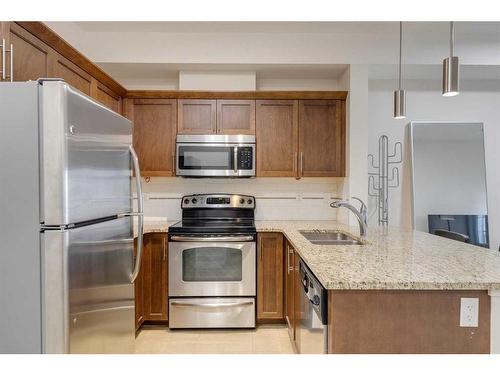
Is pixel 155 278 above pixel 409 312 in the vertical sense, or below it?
below

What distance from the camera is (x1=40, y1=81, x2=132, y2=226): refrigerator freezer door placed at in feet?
4.21

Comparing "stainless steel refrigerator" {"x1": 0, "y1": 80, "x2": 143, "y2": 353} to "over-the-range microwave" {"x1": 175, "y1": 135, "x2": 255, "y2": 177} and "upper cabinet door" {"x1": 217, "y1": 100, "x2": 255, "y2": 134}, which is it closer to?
"over-the-range microwave" {"x1": 175, "y1": 135, "x2": 255, "y2": 177}

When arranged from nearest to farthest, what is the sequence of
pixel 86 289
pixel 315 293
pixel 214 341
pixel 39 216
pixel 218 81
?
pixel 39 216
pixel 86 289
pixel 315 293
pixel 214 341
pixel 218 81

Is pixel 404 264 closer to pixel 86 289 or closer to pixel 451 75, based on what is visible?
pixel 451 75

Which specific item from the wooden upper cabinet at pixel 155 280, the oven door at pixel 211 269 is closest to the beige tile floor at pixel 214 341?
the wooden upper cabinet at pixel 155 280

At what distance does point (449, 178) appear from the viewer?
3.51 meters

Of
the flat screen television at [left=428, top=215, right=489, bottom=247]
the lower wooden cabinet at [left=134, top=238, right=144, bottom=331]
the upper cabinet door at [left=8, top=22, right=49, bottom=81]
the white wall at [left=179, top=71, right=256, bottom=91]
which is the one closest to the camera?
the upper cabinet door at [left=8, top=22, right=49, bottom=81]

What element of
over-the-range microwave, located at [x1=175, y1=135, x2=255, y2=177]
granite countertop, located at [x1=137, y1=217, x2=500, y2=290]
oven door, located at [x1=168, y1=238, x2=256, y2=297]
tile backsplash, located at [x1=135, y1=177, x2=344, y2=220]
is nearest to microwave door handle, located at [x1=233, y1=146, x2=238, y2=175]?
over-the-range microwave, located at [x1=175, y1=135, x2=255, y2=177]

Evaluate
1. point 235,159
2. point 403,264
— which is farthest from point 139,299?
point 403,264

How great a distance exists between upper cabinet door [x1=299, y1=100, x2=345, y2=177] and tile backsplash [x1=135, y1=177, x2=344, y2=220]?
32cm

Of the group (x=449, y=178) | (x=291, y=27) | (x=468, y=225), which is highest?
(x=291, y=27)

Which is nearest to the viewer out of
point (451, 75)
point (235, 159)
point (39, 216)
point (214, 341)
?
point (39, 216)

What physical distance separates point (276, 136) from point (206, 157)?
75 centimetres

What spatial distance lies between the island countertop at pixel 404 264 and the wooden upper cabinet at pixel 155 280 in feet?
4.33
